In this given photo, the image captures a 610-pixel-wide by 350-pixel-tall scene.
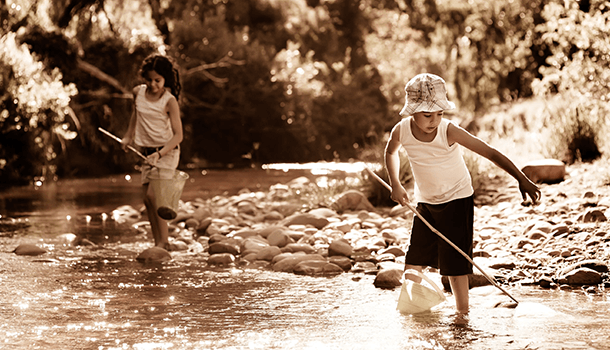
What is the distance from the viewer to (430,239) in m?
4.91

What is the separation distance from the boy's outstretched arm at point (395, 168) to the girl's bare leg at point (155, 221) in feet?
10.2

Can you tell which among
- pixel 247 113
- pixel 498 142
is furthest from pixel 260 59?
pixel 498 142

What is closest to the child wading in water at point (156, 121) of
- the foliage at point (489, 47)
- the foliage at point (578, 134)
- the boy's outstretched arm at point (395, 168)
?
the boy's outstretched arm at point (395, 168)

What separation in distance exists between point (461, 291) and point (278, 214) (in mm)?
5153

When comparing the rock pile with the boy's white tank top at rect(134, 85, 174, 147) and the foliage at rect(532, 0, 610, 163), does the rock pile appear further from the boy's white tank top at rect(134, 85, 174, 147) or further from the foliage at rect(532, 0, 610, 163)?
the boy's white tank top at rect(134, 85, 174, 147)

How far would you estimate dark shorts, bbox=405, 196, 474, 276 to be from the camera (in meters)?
4.75

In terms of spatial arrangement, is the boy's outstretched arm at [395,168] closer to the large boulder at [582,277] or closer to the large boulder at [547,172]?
the large boulder at [582,277]

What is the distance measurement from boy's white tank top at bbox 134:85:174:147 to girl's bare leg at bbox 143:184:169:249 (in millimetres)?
441

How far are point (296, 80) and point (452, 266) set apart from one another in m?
22.6

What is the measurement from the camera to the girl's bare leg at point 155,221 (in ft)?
24.3

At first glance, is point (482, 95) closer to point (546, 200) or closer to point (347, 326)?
point (546, 200)

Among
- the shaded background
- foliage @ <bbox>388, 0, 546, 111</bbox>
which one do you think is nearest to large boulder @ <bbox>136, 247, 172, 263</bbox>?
the shaded background

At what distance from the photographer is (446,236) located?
4.80 m

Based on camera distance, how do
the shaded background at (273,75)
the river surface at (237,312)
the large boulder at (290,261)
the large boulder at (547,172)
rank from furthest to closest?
the shaded background at (273,75) → the large boulder at (547,172) → the large boulder at (290,261) → the river surface at (237,312)
